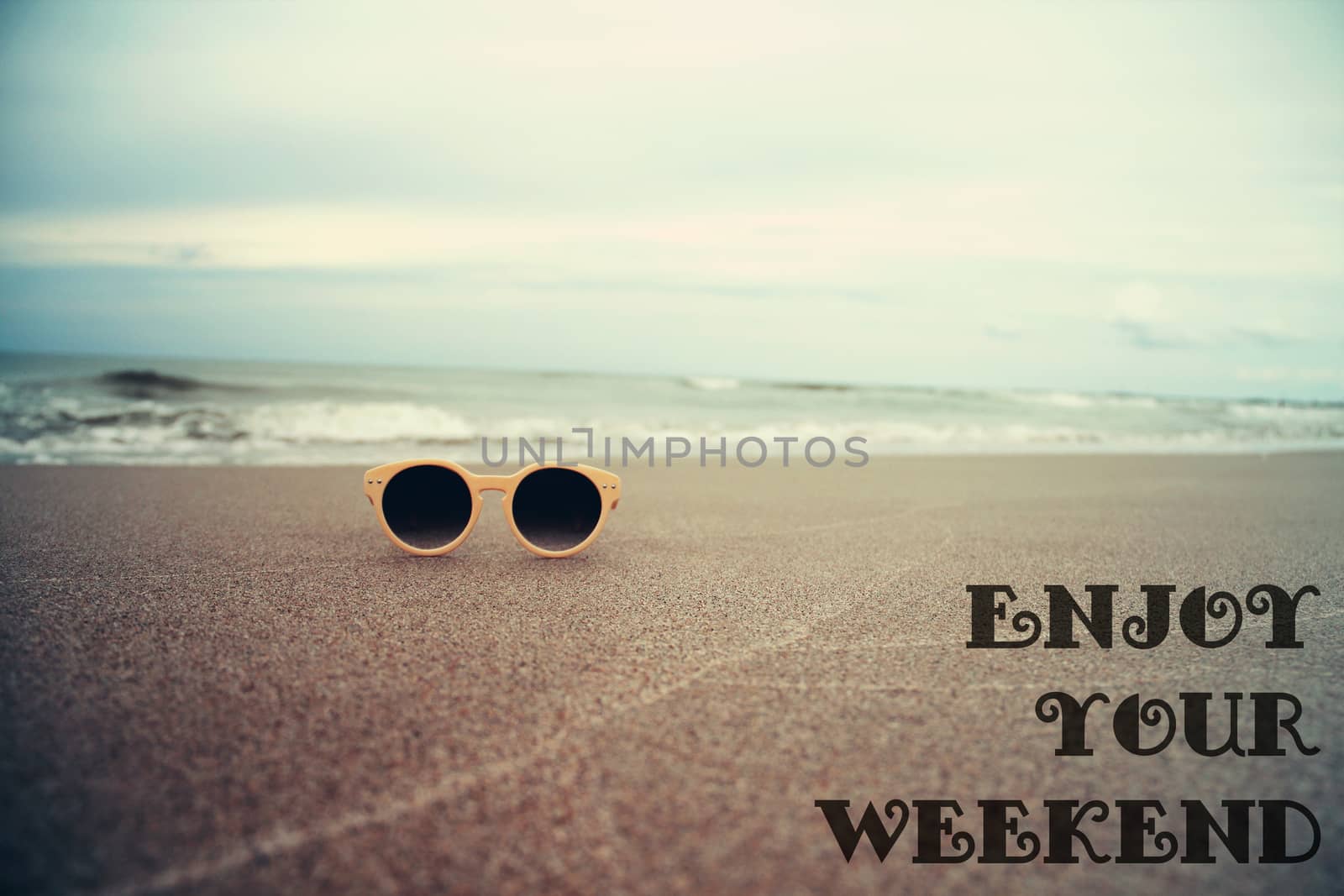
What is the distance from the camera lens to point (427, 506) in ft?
9.12

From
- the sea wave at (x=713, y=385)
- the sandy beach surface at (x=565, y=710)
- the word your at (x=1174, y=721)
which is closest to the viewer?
the sandy beach surface at (x=565, y=710)

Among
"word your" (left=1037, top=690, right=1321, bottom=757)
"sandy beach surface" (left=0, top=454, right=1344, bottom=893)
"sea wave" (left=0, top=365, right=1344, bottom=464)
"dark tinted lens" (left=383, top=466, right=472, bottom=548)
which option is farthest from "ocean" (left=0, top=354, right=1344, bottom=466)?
"word your" (left=1037, top=690, right=1321, bottom=757)

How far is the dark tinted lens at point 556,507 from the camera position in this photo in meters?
2.76

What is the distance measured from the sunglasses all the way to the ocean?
141 inches

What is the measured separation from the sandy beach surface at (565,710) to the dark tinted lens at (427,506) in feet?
0.35

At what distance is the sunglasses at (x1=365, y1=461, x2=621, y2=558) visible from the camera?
2.73 meters

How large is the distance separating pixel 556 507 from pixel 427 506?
0.45 metres

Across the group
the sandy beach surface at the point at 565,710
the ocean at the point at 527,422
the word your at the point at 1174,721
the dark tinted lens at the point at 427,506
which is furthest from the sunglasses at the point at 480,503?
the ocean at the point at 527,422

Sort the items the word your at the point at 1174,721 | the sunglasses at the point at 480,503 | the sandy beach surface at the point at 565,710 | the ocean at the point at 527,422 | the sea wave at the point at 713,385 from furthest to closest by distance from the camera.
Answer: the sea wave at the point at 713,385 → the ocean at the point at 527,422 → the sunglasses at the point at 480,503 → the word your at the point at 1174,721 → the sandy beach surface at the point at 565,710

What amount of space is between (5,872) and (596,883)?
0.74m

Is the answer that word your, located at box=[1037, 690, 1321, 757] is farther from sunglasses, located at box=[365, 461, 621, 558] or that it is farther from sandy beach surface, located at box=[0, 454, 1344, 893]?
sunglasses, located at box=[365, 461, 621, 558]

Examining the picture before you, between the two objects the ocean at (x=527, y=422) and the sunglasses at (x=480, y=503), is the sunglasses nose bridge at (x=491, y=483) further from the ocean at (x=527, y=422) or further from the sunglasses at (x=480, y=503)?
the ocean at (x=527, y=422)

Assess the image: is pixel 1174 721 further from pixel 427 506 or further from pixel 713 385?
pixel 713 385

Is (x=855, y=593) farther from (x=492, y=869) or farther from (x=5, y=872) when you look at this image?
(x=5, y=872)
